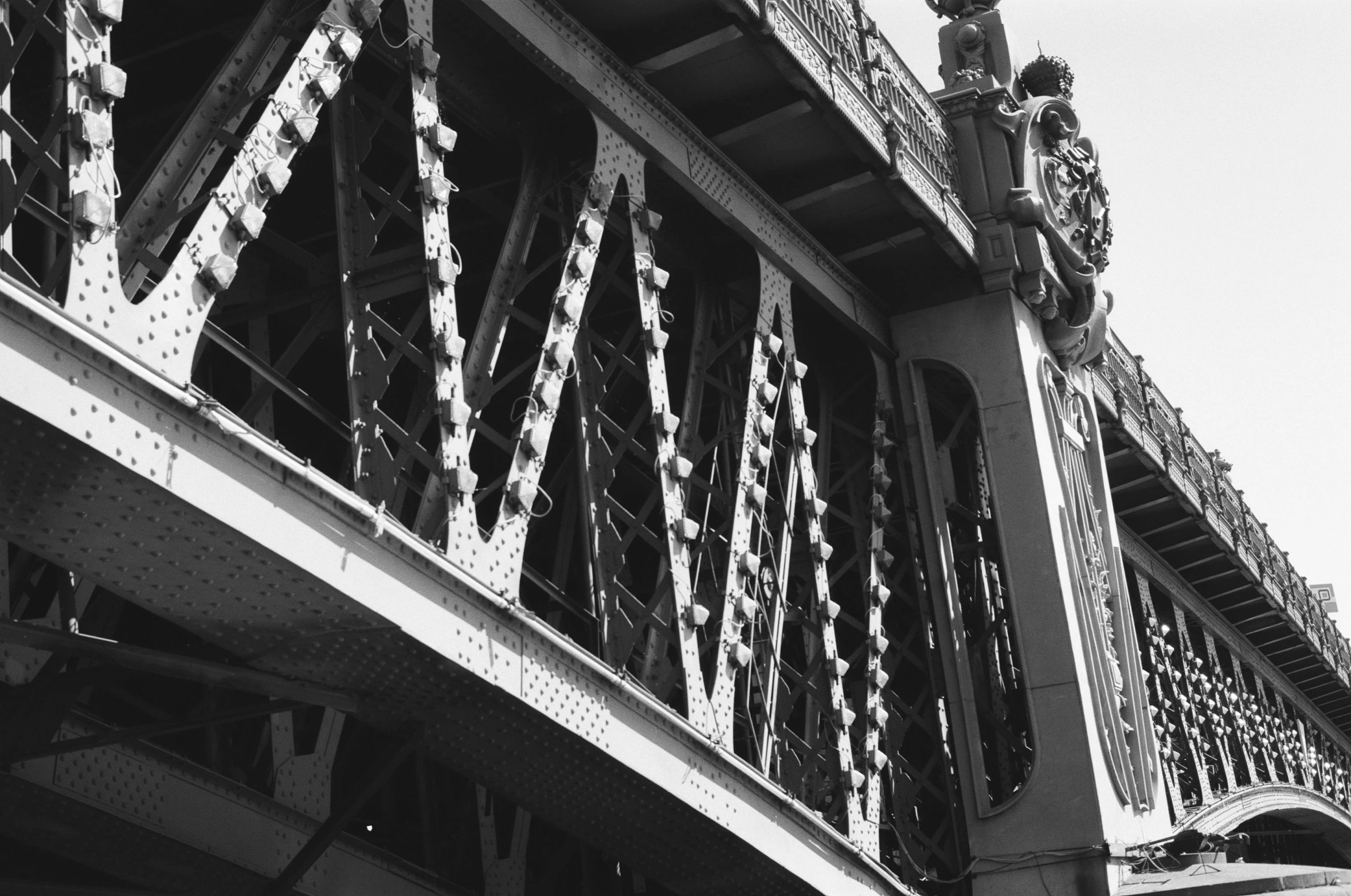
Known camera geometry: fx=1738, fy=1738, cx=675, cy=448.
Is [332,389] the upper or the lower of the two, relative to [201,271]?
upper

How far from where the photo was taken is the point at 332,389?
48.0 feet

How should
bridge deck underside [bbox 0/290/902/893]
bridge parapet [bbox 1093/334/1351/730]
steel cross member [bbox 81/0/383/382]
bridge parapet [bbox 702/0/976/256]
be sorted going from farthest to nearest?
bridge parapet [bbox 1093/334/1351/730] < bridge parapet [bbox 702/0/976/256] < steel cross member [bbox 81/0/383/382] < bridge deck underside [bbox 0/290/902/893]

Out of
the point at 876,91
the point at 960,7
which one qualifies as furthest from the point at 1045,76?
the point at 876,91

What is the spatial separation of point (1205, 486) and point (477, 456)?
1662cm

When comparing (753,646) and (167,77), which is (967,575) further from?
(167,77)

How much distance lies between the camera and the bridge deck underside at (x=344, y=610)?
6.49 m

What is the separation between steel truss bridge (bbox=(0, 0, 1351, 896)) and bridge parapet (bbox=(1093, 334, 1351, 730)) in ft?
23.6

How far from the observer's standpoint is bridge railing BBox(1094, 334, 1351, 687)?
23453 millimetres

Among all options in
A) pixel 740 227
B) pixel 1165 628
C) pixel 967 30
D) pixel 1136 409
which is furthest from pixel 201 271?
pixel 1165 628

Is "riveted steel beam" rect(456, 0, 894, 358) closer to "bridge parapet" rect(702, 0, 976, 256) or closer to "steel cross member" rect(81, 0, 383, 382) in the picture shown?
"bridge parapet" rect(702, 0, 976, 256)

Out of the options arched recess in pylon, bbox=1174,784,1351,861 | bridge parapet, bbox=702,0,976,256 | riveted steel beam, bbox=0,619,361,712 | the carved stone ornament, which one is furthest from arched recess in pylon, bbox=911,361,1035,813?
riveted steel beam, bbox=0,619,361,712

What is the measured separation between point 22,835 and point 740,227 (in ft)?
22.1

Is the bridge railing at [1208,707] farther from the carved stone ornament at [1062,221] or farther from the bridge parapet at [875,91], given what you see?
the bridge parapet at [875,91]

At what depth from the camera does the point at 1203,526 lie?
27672mm
